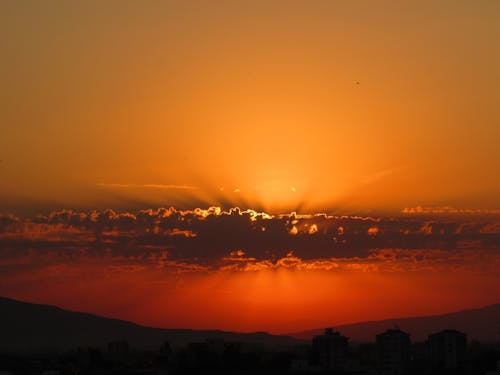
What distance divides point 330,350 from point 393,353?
9.18 metres

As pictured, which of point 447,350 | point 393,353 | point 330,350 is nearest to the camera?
point 393,353

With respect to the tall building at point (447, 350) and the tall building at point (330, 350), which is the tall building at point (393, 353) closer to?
the tall building at point (447, 350)

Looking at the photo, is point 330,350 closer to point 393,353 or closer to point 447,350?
point 393,353

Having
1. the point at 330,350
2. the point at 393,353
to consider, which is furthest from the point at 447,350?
the point at 330,350

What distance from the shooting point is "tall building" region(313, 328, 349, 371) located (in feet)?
388

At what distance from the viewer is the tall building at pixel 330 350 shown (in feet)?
388

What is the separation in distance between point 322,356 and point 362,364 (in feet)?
16.4

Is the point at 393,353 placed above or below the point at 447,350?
below

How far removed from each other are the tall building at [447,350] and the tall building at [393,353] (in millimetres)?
2649

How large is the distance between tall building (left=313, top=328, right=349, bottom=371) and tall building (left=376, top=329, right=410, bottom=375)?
4.31m

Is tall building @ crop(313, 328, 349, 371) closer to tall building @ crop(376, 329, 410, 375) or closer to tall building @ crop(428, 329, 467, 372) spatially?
tall building @ crop(376, 329, 410, 375)

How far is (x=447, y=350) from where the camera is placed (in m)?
116

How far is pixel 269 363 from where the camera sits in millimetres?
112625

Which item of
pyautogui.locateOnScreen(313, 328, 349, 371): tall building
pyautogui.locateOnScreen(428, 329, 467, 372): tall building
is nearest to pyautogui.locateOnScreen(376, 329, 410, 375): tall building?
pyautogui.locateOnScreen(428, 329, 467, 372): tall building
